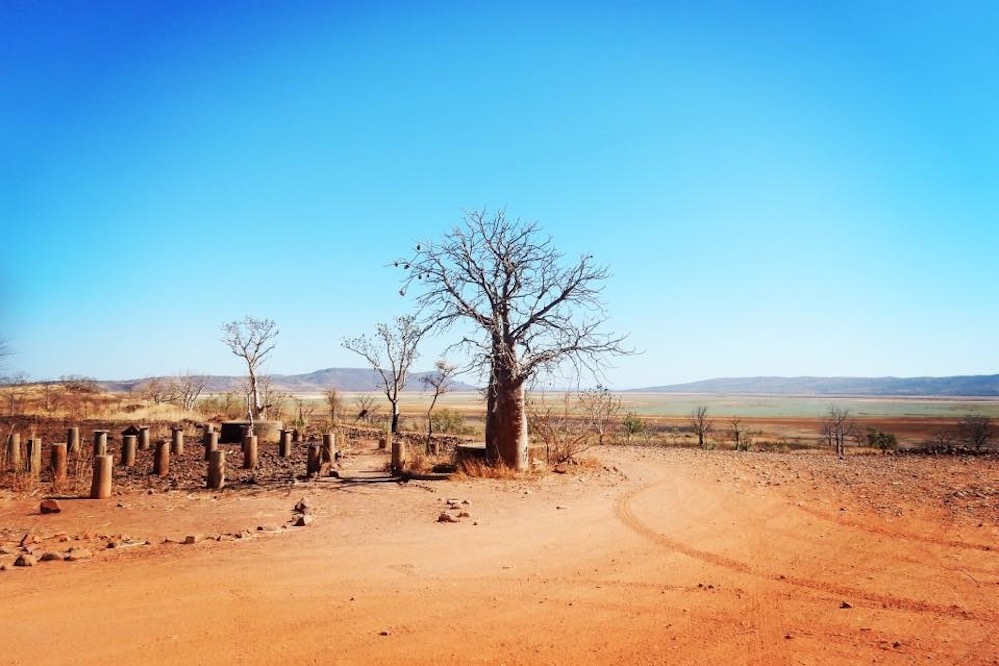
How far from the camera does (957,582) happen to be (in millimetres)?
5703

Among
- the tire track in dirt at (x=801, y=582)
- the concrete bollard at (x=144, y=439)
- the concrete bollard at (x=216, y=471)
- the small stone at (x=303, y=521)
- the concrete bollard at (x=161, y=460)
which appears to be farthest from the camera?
the concrete bollard at (x=144, y=439)

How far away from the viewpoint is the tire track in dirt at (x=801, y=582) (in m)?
5.00

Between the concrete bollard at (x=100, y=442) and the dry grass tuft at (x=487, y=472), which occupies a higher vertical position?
the concrete bollard at (x=100, y=442)

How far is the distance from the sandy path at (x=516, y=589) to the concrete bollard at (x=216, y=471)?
1.22 m

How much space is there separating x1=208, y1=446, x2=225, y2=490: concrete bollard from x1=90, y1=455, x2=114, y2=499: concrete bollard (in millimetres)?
1438

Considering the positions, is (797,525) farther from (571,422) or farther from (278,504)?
(571,422)

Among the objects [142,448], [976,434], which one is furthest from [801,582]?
[976,434]

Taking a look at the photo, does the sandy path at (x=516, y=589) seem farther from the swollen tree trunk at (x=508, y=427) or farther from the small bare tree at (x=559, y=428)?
the small bare tree at (x=559, y=428)

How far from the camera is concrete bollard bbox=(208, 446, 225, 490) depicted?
10.4m

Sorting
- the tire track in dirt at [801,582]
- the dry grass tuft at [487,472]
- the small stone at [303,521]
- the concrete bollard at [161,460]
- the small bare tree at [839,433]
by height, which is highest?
the concrete bollard at [161,460]

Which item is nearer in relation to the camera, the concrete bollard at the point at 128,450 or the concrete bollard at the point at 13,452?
the concrete bollard at the point at 13,452

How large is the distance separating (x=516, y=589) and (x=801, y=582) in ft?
8.67

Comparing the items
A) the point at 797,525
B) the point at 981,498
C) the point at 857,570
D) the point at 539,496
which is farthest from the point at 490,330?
the point at 981,498

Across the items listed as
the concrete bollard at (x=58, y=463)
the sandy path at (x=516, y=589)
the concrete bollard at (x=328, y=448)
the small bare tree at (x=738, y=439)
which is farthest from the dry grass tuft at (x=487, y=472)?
the small bare tree at (x=738, y=439)
